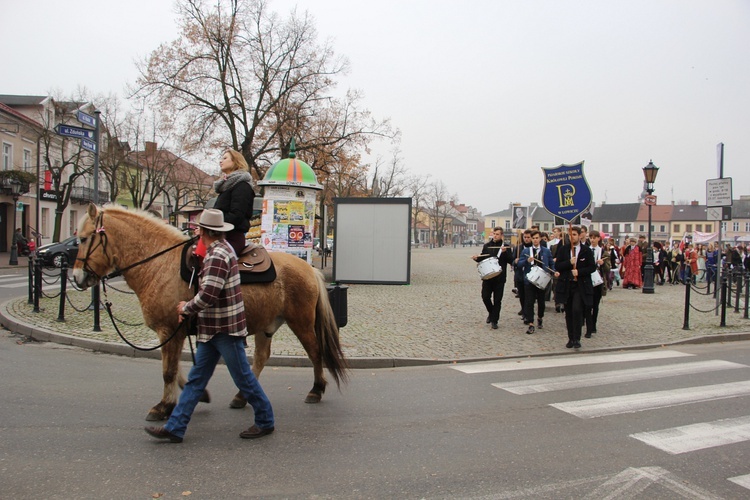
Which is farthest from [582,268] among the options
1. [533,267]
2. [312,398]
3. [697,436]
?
[312,398]

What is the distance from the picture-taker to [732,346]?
30.9ft

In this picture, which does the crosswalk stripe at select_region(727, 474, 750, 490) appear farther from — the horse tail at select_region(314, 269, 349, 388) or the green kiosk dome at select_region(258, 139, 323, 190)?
the green kiosk dome at select_region(258, 139, 323, 190)

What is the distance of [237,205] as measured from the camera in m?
4.92

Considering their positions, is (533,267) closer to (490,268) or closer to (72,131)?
(490,268)

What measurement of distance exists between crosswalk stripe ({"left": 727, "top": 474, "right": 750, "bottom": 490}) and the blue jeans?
355cm

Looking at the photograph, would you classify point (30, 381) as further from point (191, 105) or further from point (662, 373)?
point (191, 105)

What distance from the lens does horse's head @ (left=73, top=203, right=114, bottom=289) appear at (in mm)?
4820

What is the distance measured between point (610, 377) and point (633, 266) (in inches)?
576

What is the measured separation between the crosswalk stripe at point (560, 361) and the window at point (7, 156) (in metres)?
38.9

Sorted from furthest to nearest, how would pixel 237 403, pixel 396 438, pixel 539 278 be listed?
pixel 539 278
pixel 237 403
pixel 396 438

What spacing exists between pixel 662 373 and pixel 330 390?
181 inches

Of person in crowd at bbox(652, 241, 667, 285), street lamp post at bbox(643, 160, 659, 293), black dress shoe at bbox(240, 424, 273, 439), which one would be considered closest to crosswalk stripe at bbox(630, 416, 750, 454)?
black dress shoe at bbox(240, 424, 273, 439)

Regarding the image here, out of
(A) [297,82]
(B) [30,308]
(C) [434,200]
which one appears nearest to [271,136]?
(A) [297,82]

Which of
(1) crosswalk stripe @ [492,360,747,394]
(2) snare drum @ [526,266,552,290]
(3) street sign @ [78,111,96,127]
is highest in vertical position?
(3) street sign @ [78,111,96,127]
